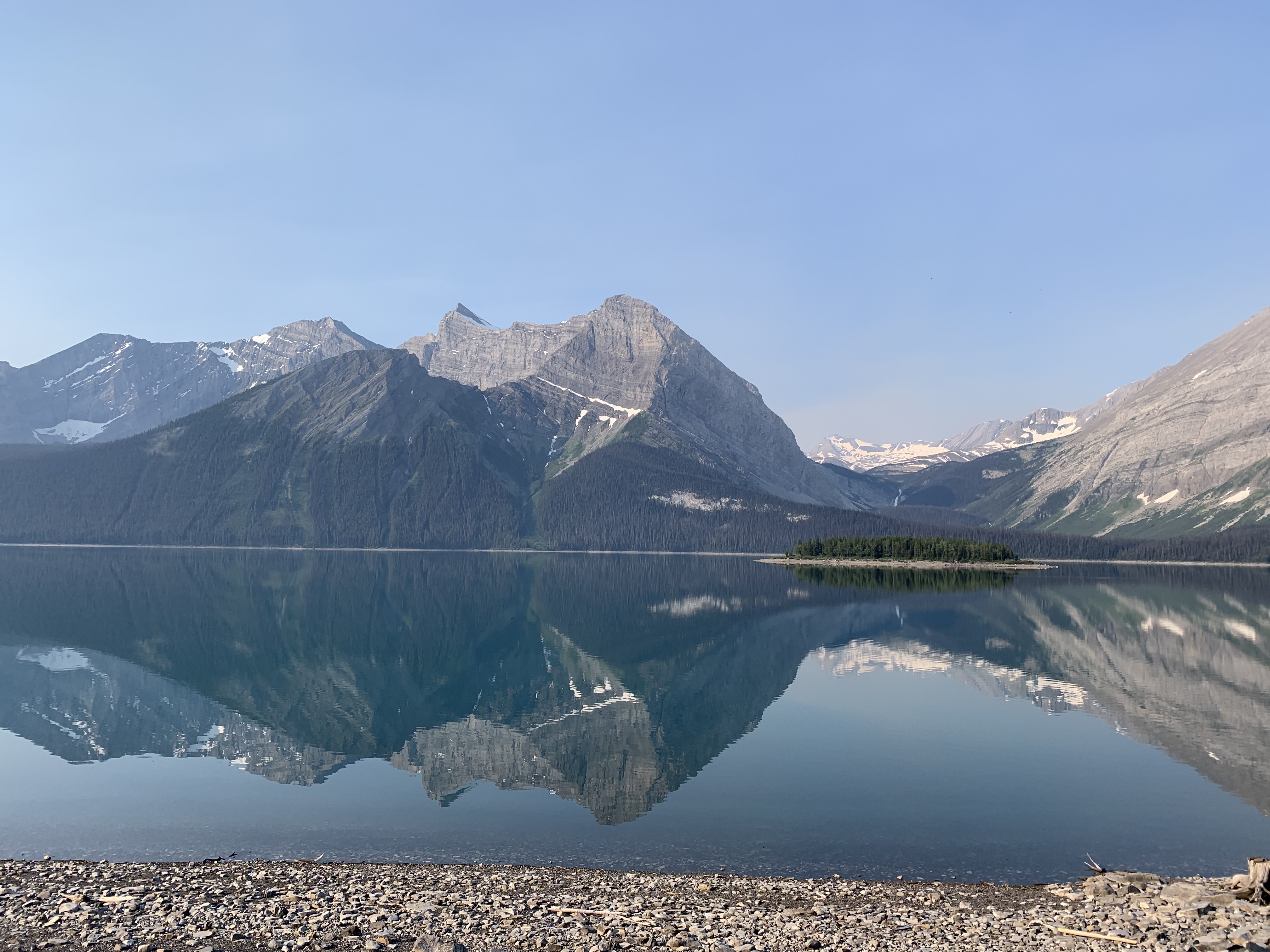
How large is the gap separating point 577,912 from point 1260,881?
66.9 ft

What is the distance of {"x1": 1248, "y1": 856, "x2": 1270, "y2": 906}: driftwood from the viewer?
83.6 ft

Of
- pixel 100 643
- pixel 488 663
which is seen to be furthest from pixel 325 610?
pixel 488 663

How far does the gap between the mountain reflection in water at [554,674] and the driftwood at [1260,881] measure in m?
19.2

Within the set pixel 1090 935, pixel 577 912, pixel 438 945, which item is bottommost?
pixel 1090 935

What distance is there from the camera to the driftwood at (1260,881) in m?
25.5

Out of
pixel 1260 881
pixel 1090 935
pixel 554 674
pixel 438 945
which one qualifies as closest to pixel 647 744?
pixel 554 674

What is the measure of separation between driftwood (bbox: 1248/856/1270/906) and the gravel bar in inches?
19.0

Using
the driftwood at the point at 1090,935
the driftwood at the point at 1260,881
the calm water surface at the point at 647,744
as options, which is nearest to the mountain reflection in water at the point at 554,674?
the calm water surface at the point at 647,744

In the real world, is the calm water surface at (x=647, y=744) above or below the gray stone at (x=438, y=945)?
below

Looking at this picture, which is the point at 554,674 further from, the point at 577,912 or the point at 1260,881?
the point at 1260,881

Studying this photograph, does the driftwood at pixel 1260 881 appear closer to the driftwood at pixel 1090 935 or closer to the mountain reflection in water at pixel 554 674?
the driftwood at pixel 1090 935

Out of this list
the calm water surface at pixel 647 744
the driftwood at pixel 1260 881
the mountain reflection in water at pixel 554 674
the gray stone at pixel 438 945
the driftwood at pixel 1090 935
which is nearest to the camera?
the gray stone at pixel 438 945

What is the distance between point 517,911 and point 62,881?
1576cm

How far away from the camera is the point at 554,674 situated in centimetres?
8000
